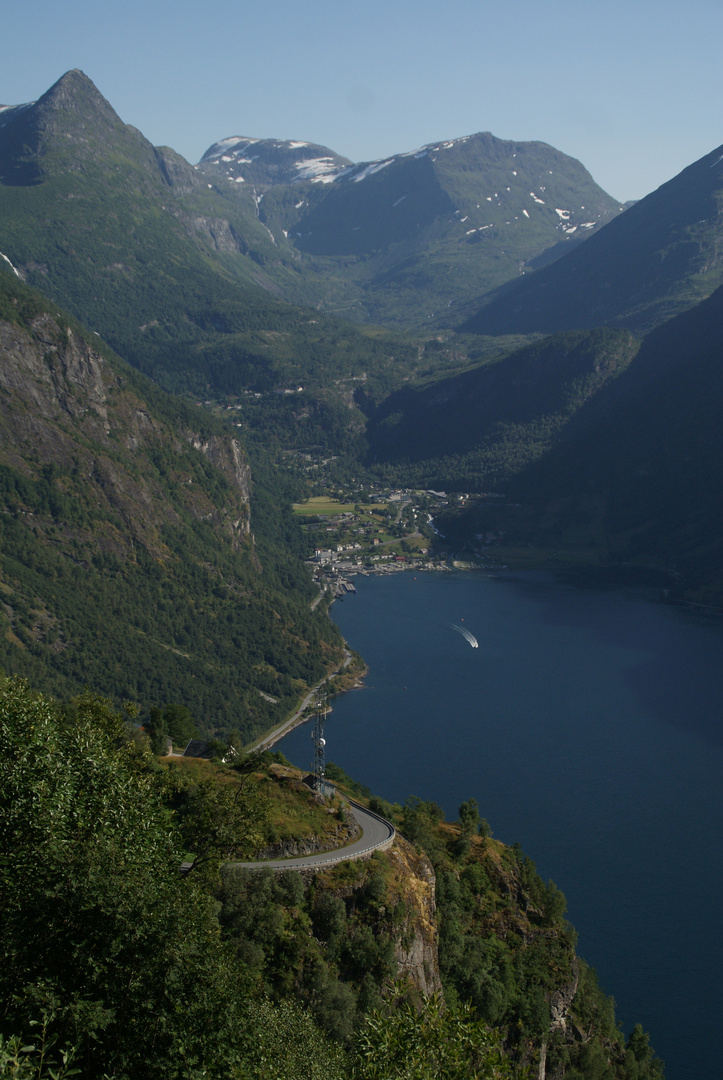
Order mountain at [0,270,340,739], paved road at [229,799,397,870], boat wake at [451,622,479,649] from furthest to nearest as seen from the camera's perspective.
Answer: boat wake at [451,622,479,649], mountain at [0,270,340,739], paved road at [229,799,397,870]

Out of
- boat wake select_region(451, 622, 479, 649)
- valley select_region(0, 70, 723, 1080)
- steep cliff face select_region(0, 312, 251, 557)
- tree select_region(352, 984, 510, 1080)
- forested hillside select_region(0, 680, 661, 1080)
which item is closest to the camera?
tree select_region(352, 984, 510, 1080)

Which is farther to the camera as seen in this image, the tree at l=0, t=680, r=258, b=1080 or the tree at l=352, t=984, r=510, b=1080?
the tree at l=0, t=680, r=258, b=1080

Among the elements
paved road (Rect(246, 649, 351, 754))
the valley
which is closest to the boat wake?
the valley

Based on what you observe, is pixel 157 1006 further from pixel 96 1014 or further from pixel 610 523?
pixel 610 523

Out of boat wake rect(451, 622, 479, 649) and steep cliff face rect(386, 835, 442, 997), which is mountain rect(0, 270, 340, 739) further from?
steep cliff face rect(386, 835, 442, 997)

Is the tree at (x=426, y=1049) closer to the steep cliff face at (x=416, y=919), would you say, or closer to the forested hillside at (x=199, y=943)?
the forested hillside at (x=199, y=943)

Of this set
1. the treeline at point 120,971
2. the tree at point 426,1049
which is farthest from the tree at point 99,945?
the tree at point 426,1049
